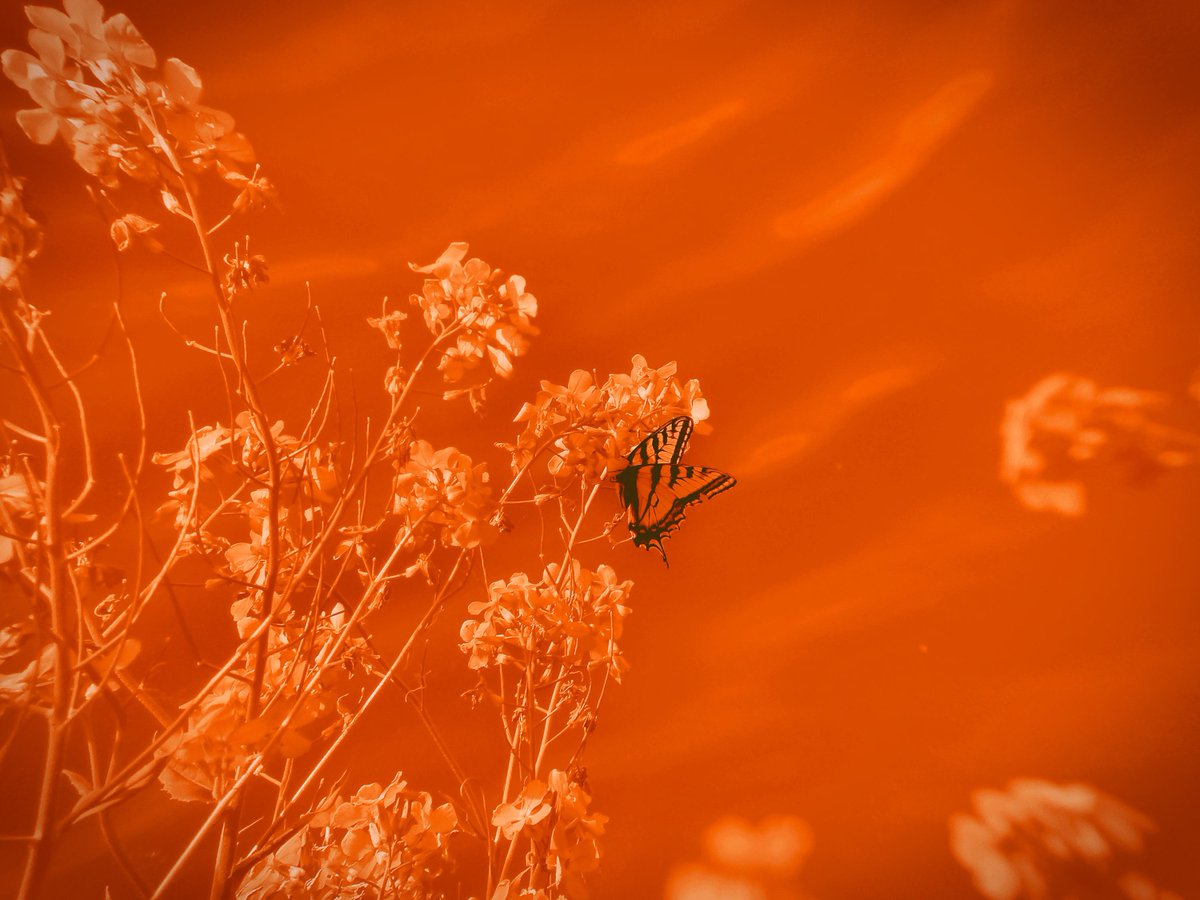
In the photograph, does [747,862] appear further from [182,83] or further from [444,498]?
[182,83]

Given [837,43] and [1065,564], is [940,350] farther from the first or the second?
[837,43]

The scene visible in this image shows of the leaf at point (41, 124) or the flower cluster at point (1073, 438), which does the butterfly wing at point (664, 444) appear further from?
the flower cluster at point (1073, 438)

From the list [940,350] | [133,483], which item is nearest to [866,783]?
[940,350]

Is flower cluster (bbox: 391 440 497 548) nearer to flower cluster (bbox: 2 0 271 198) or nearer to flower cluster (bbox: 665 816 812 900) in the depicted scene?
flower cluster (bbox: 2 0 271 198)

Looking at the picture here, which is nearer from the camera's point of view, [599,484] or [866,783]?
[599,484]

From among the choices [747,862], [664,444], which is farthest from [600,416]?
[747,862]
